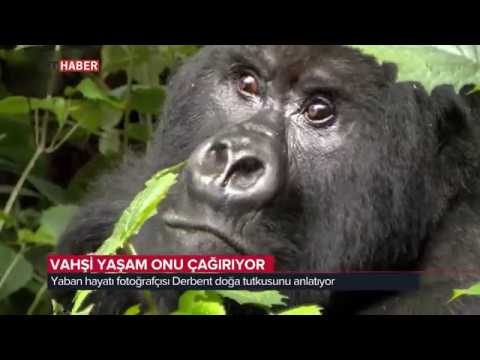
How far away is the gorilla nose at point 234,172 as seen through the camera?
6.96ft

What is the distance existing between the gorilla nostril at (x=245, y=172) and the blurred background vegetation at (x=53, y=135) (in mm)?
849

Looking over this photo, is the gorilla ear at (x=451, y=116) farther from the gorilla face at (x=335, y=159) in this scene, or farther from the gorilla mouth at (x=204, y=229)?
the gorilla mouth at (x=204, y=229)

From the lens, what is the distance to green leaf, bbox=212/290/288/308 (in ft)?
6.43

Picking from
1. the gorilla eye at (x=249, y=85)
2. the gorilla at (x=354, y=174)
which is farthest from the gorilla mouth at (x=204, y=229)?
the gorilla eye at (x=249, y=85)

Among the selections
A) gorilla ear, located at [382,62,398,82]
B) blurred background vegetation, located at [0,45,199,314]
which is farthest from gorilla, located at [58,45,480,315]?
blurred background vegetation, located at [0,45,199,314]

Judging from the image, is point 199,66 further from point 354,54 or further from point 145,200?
point 145,200

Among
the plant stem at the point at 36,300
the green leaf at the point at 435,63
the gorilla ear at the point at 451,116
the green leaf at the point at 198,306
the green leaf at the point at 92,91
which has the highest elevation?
the green leaf at the point at 92,91

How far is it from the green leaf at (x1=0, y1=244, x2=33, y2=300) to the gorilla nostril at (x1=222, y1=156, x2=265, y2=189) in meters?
1.00

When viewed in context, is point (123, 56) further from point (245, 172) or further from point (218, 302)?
point (218, 302)

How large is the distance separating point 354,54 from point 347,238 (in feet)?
1.55

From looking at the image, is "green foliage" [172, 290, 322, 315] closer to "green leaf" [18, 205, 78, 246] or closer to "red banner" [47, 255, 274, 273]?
"red banner" [47, 255, 274, 273]

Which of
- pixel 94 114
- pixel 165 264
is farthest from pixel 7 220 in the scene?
pixel 165 264

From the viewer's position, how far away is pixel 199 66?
2.55 metres

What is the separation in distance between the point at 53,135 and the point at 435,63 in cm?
240
